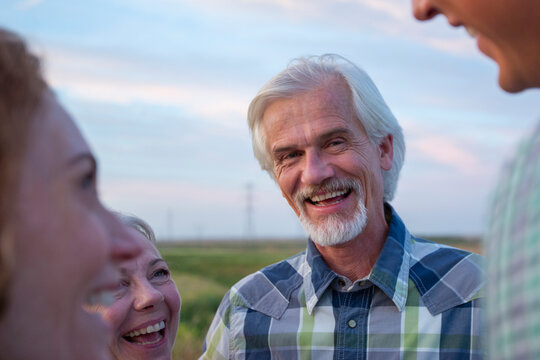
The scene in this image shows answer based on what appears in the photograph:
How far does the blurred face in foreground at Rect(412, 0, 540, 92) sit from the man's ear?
9.07 ft

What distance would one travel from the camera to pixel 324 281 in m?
3.69

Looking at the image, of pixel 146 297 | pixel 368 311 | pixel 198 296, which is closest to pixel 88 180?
pixel 146 297

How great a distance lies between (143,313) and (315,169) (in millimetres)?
1417

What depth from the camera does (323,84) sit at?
4.00 meters

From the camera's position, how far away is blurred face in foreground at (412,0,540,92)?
3.74 ft

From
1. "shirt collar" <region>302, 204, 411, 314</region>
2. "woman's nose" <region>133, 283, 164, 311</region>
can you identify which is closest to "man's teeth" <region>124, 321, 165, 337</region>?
"woman's nose" <region>133, 283, 164, 311</region>

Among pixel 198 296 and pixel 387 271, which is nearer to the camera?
pixel 387 271

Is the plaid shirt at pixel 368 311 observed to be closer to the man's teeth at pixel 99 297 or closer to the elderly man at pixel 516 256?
the man's teeth at pixel 99 297

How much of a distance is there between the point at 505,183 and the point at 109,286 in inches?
33.5

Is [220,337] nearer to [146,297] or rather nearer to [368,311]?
[146,297]

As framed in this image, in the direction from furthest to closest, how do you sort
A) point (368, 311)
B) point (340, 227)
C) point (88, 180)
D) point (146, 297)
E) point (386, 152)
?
point (386, 152) < point (340, 227) < point (368, 311) < point (146, 297) < point (88, 180)

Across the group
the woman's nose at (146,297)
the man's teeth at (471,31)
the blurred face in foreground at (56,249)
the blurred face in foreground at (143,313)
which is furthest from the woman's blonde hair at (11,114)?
the woman's nose at (146,297)

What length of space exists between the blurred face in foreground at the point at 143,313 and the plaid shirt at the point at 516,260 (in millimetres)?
2566

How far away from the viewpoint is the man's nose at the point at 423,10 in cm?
141
